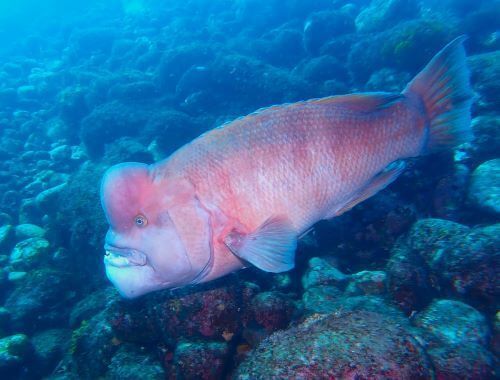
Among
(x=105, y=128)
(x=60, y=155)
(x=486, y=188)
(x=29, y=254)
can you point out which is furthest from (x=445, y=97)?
(x=60, y=155)

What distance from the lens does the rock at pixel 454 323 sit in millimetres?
2803

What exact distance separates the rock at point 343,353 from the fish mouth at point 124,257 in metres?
1.11

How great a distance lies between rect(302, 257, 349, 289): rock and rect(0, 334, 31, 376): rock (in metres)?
4.75

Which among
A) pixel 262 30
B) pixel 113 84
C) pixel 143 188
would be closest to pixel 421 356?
pixel 143 188

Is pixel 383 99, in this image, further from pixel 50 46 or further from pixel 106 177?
pixel 50 46

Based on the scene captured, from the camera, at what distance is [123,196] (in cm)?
228

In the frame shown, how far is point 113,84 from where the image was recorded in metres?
17.2

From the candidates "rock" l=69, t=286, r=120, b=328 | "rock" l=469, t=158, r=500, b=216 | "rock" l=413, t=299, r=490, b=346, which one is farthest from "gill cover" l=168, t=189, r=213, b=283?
"rock" l=469, t=158, r=500, b=216

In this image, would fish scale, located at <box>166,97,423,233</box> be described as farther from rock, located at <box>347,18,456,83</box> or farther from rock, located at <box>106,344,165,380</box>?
rock, located at <box>347,18,456,83</box>

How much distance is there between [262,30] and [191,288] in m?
22.5

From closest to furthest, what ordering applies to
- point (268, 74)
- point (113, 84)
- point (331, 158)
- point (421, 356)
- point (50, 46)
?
point (421, 356)
point (331, 158)
point (268, 74)
point (113, 84)
point (50, 46)

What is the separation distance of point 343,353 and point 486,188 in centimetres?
399

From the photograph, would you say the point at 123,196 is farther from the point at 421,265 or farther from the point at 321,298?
the point at 421,265

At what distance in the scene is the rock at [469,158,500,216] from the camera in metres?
4.49
